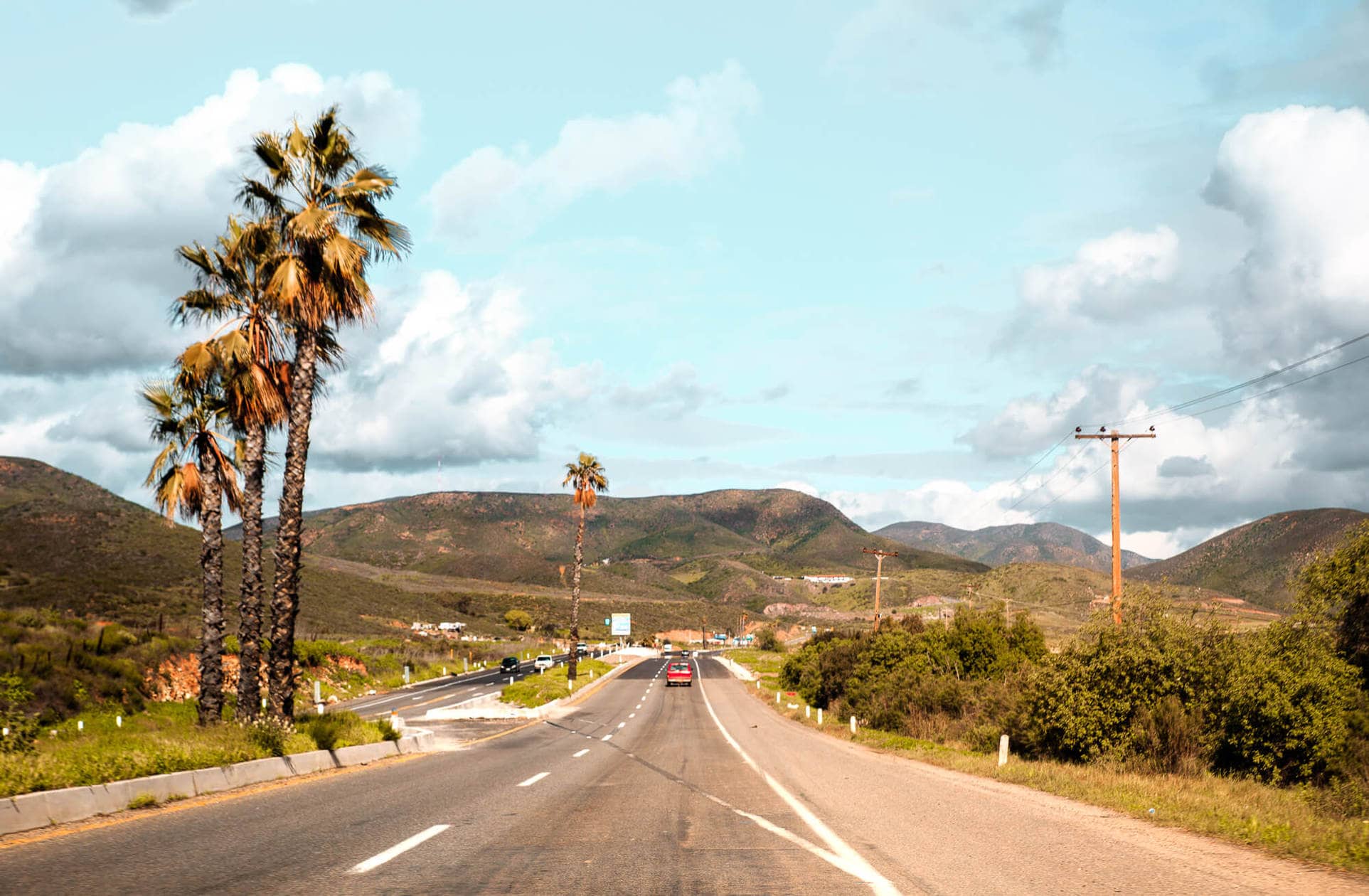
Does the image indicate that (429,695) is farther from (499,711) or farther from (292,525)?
(292,525)

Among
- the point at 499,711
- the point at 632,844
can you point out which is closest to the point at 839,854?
the point at 632,844

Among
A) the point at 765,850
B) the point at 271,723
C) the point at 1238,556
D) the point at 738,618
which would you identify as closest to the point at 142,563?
the point at 271,723

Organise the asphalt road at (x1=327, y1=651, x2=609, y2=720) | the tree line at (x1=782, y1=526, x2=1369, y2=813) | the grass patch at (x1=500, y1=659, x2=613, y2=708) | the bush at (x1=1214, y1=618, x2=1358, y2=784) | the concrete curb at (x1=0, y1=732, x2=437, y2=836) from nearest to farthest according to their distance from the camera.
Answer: the concrete curb at (x1=0, y1=732, x2=437, y2=836) → the bush at (x1=1214, y1=618, x2=1358, y2=784) → the tree line at (x1=782, y1=526, x2=1369, y2=813) → the asphalt road at (x1=327, y1=651, x2=609, y2=720) → the grass patch at (x1=500, y1=659, x2=613, y2=708)

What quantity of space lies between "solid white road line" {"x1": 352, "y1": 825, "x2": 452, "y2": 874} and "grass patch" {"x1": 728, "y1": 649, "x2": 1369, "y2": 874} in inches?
312

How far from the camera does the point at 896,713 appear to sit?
35.2 m

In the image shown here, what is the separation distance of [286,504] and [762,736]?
18.0 meters

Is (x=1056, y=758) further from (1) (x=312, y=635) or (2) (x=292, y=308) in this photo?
(1) (x=312, y=635)

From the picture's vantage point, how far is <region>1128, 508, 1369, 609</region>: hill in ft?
438

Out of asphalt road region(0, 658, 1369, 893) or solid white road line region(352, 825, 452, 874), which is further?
solid white road line region(352, 825, 452, 874)

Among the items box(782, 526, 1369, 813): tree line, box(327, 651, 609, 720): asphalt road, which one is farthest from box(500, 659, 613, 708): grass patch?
box(782, 526, 1369, 813): tree line

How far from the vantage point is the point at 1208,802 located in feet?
41.8

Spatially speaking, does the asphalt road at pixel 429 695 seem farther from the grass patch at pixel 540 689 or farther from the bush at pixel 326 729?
the bush at pixel 326 729

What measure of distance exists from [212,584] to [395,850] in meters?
20.4

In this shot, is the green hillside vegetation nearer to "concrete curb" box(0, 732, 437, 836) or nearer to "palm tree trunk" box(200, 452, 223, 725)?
"palm tree trunk" box(200, 452, 223, 725)
